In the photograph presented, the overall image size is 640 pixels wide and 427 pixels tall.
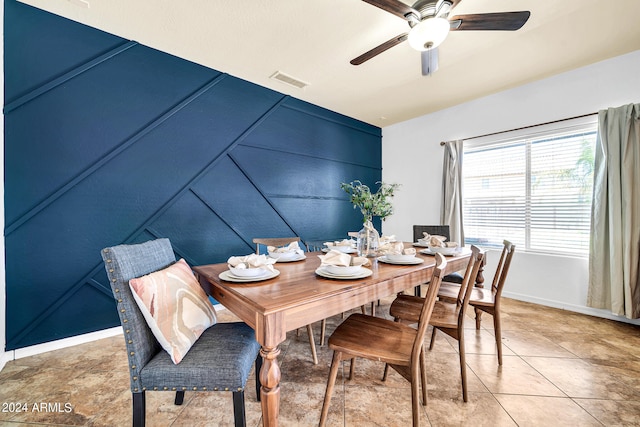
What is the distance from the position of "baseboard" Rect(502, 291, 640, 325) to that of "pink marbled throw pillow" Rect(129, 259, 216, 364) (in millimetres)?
3744

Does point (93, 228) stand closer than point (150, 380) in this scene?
No

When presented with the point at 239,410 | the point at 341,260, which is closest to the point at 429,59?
the point at 341,260

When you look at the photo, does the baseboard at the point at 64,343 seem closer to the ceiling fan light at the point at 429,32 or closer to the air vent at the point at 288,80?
the air vent at the point at 288,80

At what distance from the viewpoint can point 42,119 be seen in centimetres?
202

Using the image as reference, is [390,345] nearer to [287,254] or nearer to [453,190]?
[287,254]

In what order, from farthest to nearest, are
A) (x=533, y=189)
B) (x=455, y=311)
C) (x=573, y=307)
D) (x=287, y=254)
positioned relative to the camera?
(x=533, y=189), (x=573, y=307), (x=287, y=254), (x=455, y=311)

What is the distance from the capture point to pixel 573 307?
283 cm

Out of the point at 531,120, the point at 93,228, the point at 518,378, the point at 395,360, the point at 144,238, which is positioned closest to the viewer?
the point at 395,360

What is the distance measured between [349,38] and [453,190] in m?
2.64

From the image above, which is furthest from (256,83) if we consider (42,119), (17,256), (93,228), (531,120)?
(531,120)

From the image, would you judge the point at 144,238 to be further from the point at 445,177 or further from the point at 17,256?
the point at 445,177

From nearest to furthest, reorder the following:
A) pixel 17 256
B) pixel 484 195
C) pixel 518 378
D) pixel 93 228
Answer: pixel 518 378, pixel 17 256, pixel 93 228, pixel 484 195

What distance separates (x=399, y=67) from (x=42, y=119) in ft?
Result: 11.0

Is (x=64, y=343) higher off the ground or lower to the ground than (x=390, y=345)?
lower
